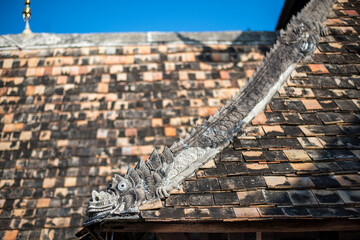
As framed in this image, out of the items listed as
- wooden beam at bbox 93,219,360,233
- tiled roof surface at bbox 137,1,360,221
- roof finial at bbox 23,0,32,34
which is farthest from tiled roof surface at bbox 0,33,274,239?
tiled roof surface at bbox 137,1,360,221

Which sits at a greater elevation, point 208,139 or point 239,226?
point 208,139

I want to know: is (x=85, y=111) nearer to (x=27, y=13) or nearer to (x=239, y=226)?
(x=27, y=13)

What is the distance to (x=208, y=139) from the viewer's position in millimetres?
2926

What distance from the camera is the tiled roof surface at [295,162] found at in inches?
99.1

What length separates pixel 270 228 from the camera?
254cm

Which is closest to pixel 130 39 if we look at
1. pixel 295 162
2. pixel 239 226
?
pixel 295 162

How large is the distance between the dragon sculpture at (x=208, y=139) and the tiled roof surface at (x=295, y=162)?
0.30 feet

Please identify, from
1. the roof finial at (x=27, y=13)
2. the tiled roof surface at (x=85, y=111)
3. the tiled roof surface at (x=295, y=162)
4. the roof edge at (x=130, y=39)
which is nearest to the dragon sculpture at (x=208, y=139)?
the tiled roof surface at (x=295, y=162)

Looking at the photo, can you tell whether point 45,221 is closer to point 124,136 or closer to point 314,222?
point 124,136

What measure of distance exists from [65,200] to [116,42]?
132 inches

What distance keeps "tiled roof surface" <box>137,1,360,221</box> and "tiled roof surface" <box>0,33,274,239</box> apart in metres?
2.28

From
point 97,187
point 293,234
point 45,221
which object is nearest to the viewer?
point 293,234

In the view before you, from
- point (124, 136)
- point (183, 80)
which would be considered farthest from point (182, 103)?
point (124, 136)

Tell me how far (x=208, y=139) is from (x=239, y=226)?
31.3 inches
